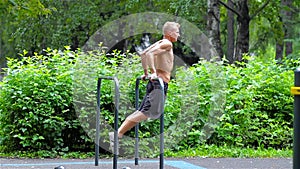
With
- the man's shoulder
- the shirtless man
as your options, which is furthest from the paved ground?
the man's shoulder

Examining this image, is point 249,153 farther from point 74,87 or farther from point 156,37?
point 156,37

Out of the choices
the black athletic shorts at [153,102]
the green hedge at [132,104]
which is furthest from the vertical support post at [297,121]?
the green hedge at [132,104]

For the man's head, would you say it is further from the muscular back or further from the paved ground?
the paved ground

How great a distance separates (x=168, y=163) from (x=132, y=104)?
1528 mm

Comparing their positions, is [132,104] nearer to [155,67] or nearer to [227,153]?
[227,153]

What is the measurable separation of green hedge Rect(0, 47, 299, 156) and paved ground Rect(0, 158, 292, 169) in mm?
571

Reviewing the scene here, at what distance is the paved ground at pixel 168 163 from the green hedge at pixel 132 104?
0.57 metres

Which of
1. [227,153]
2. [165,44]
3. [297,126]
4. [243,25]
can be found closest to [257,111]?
[227,153]

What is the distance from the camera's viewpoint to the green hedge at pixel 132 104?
31.5ft

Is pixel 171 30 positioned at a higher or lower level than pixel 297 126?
higher

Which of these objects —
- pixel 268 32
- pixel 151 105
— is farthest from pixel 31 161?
pixel 268 32

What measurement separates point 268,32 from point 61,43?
350 inches

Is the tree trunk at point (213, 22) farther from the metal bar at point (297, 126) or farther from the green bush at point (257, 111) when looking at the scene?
the metal bar at point (297, 126)

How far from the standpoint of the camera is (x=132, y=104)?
994cm
